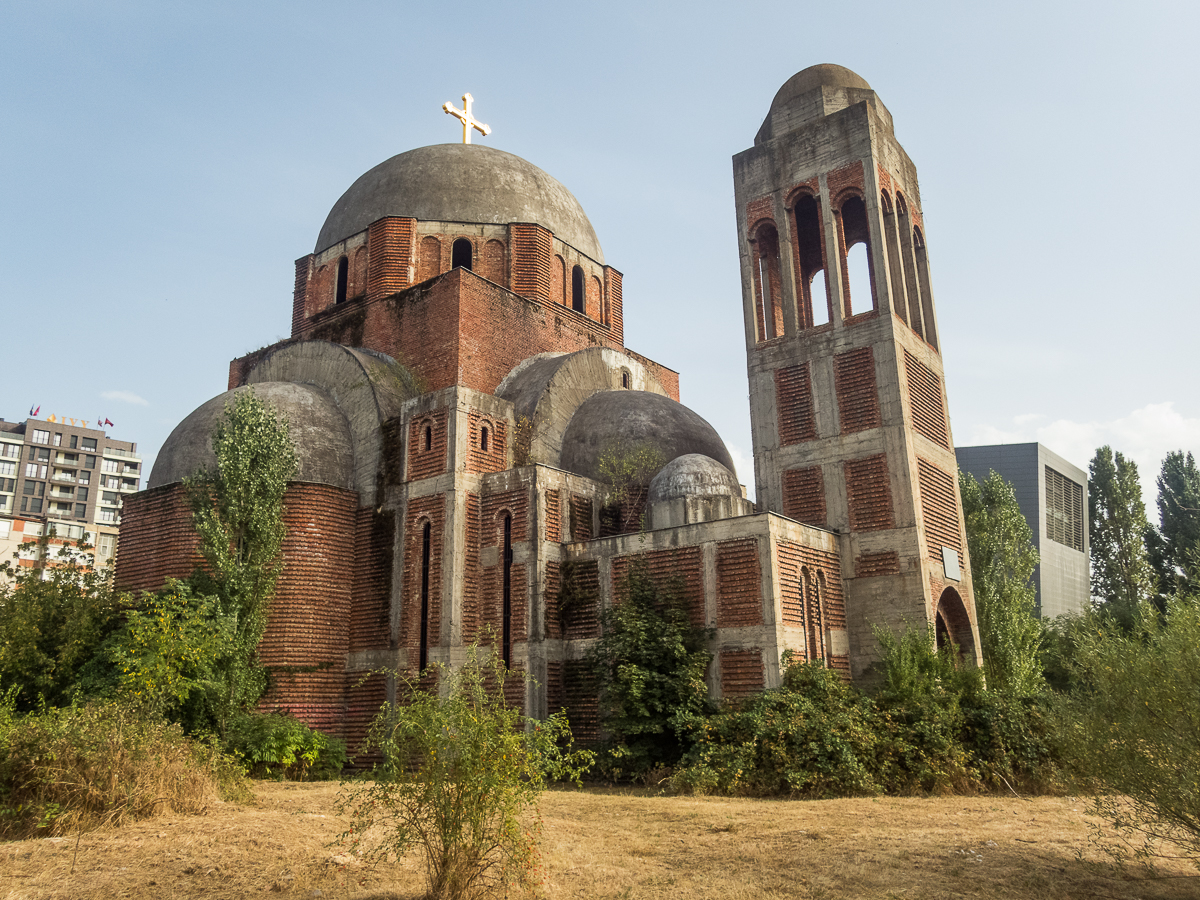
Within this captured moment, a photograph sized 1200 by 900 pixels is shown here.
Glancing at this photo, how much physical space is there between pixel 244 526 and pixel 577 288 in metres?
11.8

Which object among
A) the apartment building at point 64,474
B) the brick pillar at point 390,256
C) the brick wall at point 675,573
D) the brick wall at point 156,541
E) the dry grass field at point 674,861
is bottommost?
the dry grass field at point 674,861

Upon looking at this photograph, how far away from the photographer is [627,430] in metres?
19.5

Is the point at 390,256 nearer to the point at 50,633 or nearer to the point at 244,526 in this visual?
the point at 244,526

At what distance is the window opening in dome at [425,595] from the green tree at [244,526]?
8.41 ft

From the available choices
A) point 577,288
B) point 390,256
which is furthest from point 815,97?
point 390,256

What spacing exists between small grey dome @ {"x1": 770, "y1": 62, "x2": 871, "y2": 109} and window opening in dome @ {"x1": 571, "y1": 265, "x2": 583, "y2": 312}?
6.64 meters

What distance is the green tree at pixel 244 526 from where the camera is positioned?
1547 cm

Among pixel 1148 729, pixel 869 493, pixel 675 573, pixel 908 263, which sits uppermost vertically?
pixel 908 263

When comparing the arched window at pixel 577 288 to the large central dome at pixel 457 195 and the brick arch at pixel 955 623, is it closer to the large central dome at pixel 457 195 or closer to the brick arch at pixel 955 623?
the large central dome at pixel 457 195

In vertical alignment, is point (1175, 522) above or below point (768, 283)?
below

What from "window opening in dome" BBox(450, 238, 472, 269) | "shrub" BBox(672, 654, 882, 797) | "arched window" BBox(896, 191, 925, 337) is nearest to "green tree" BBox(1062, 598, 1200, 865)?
"shrub" BBox(672, 654, 882, 797)

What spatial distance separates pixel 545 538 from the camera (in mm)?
16797

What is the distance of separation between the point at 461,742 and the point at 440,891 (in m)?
1.04

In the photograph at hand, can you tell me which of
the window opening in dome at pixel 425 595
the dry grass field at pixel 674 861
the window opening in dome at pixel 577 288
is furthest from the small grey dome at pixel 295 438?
the dry grass field at pixel 674 861
